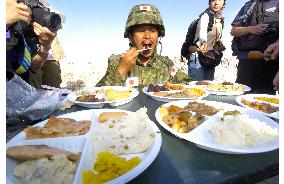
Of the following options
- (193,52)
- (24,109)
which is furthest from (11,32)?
(193,52)

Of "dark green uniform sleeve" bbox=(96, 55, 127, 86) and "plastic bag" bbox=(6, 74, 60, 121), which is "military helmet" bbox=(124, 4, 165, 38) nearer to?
"dark green uniform sleeve" bbox=(96, 55, 127, 86)

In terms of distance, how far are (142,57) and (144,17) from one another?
64 cm

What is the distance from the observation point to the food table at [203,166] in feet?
3.38

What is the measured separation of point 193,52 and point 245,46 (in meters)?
1.46

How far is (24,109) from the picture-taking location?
6.12 feet

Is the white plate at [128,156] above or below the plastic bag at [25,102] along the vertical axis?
below

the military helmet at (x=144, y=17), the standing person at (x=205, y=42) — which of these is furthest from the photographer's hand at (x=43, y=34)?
the standing person at (x=205, y=42)

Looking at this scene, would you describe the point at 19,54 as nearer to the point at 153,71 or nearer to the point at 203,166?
the point at 203,166

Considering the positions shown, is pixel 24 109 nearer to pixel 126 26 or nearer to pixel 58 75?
pixel 126 26

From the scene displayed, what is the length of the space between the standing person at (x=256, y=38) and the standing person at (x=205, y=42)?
30.3 inches

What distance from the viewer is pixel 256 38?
13.3 feet

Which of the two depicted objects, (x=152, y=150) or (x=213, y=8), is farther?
(x=213, y=8)

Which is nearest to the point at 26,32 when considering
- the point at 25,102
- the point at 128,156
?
the point at 25,102

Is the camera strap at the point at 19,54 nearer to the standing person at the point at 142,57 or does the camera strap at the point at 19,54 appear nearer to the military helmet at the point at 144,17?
the standing person at the point at 142,57
